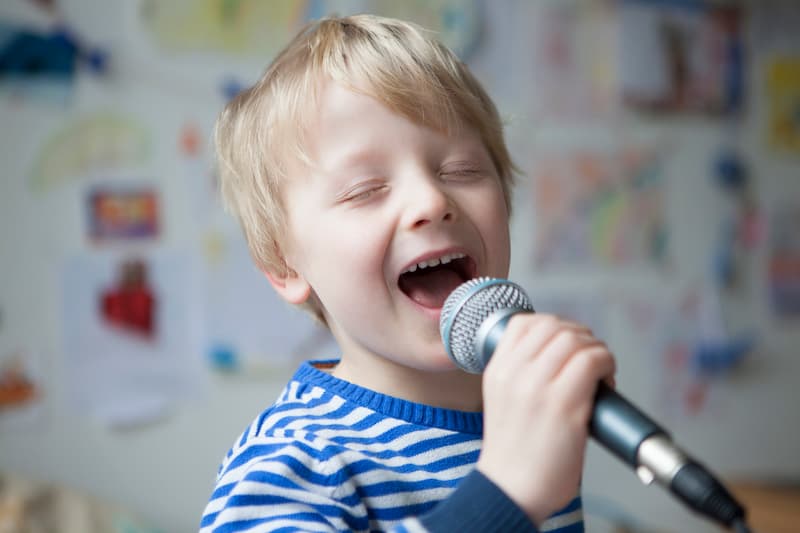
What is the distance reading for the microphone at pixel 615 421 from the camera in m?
0.47

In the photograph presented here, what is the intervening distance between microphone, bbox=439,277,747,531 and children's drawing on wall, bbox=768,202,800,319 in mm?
2110

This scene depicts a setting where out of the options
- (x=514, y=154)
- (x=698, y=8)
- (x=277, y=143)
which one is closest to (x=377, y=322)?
(x=277, y=143)

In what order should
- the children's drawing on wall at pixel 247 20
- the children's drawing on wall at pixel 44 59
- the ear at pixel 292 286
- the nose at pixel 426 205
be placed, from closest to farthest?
the nose at pixel 426 205 → the ear at pixel 292 286 → the children's drawing on wall at pixel 44 59 → the children's drawing on wall at pixel 247 20

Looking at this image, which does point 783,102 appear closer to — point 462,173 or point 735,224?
point 735,224

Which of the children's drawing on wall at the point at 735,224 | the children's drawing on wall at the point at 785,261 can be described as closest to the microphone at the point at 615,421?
the children's drawing on wall at the point at 735,224

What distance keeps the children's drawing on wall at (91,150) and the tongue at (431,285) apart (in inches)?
50.8

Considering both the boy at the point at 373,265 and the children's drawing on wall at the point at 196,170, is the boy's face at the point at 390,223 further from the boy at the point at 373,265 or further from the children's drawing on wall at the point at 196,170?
the children's drawing on wall at the point at 196,170

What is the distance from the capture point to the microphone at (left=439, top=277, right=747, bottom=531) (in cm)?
47

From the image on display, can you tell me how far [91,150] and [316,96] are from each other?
4.03ft

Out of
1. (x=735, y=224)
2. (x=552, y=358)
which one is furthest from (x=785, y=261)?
(x=552, y=358)

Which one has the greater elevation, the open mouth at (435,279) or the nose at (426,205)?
the nose at (426,205)

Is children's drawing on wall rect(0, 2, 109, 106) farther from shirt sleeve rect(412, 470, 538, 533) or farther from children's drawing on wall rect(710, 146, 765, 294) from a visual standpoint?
children's drawing on wall rect(710, 146, 765, 294)

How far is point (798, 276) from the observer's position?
2.49m

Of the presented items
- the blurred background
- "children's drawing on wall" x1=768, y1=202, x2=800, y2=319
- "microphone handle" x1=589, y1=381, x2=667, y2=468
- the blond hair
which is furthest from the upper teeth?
"children's drawing on wall" x1=768, y1=202, x2=800, y2=319
